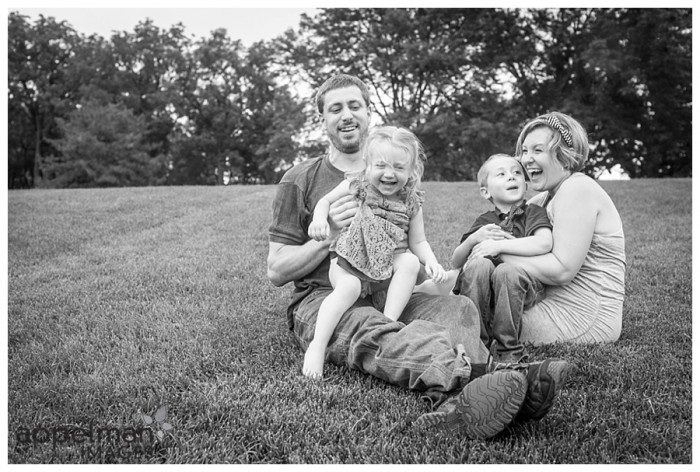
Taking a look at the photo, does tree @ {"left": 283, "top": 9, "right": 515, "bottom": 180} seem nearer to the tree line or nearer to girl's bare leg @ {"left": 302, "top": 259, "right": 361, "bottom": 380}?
the tree line

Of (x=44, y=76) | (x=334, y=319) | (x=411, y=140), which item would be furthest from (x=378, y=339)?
(x=44, y=76)

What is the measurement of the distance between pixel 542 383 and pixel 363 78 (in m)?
22.7

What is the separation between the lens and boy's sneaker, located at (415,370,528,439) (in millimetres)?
2002

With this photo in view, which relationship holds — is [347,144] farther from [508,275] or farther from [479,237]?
[508,275]

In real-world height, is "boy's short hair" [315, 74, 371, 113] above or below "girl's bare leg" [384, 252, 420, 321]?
above

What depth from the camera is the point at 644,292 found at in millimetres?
4633

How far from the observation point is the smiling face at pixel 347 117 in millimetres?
3162

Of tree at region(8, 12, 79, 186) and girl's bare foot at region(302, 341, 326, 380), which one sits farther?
tree at region(8, 12, 79, 186)

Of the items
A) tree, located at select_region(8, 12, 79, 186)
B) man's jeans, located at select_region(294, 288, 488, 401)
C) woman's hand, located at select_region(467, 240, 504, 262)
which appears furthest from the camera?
tree, located at select_region(8, 12, 79, 186)

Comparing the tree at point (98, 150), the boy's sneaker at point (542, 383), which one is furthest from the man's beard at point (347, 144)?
the tree at point (98, 150)

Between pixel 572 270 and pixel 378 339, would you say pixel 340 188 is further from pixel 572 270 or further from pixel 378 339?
pixel 572 270

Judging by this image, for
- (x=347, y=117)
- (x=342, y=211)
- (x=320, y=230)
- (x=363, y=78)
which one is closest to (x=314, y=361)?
(x=320, y=230)

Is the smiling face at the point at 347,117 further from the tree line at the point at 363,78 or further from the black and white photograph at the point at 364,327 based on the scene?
the tree line at the point at 363,78

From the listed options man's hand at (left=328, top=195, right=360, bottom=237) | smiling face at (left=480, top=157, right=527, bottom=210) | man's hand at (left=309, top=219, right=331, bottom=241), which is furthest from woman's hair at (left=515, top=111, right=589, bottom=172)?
man's hand at (left=309, top=219, right=331, bottom=241)
